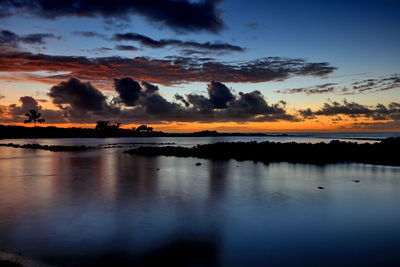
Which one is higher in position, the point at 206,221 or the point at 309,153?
the point at 309,153

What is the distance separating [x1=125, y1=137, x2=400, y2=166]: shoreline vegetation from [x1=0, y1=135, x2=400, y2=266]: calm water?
1384 centimetres

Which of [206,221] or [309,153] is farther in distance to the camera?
[309,153]

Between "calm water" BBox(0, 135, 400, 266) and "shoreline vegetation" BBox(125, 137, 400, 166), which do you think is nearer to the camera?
"calm water" BBox(0, 135, 400, 266)

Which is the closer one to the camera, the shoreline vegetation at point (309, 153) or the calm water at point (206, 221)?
the calm water at point (206, 221)

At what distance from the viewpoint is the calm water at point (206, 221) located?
34.6ft

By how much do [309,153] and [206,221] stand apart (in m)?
35.0

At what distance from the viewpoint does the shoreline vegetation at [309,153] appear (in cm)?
4172

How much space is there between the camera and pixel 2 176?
3262 cm

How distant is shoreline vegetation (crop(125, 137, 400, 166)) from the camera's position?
41719mm

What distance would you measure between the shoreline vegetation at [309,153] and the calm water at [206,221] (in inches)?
545

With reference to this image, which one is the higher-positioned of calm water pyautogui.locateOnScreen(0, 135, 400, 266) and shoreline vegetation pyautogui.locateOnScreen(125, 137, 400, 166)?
shoreline vegetation pyautogui.locateOnScreen(125, 137, 400, 166)

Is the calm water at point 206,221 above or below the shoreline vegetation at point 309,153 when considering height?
below

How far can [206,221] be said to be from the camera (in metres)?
15.0

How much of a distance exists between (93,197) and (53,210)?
3.89 metres
